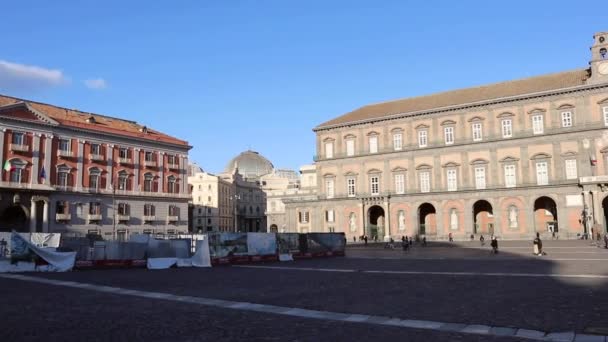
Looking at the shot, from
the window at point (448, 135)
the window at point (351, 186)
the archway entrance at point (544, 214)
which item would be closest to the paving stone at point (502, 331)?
the archway entrance at point (544, 214)

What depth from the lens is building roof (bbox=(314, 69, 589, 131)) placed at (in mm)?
60062

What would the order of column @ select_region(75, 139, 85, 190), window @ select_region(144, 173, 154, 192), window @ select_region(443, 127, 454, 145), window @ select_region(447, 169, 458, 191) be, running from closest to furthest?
column @ select_region(75, 139, 85, 190) < window @ select_region(447, 169, 458, 191) < window @ select_region(144, 173, 154, 192) < window @ select_region(443, 127, 454, 145)

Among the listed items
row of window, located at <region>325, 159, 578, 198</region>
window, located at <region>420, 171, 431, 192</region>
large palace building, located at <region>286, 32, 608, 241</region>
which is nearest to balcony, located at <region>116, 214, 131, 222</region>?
large palace building, located at <region>286, 32, 608, 241</region>

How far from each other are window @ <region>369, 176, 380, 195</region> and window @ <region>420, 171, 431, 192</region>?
619cm

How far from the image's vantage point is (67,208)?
5616 centimetres

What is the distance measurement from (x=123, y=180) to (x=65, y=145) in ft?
26.3

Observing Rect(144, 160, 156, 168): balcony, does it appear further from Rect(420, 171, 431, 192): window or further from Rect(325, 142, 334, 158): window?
Rect(420, 171, 431, 192): window

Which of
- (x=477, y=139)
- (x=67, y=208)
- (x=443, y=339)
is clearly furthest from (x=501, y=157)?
A: (x=443, y=339)

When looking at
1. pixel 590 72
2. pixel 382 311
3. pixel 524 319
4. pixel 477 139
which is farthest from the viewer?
pixel 477 139

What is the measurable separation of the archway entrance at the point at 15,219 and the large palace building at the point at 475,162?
36519 millimetres

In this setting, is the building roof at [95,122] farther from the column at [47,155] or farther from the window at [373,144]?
the window at [373,144]

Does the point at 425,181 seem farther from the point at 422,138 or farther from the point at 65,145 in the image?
the point at 65,145

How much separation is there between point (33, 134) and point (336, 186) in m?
39.4

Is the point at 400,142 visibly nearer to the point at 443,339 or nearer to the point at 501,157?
the point at 501,157
